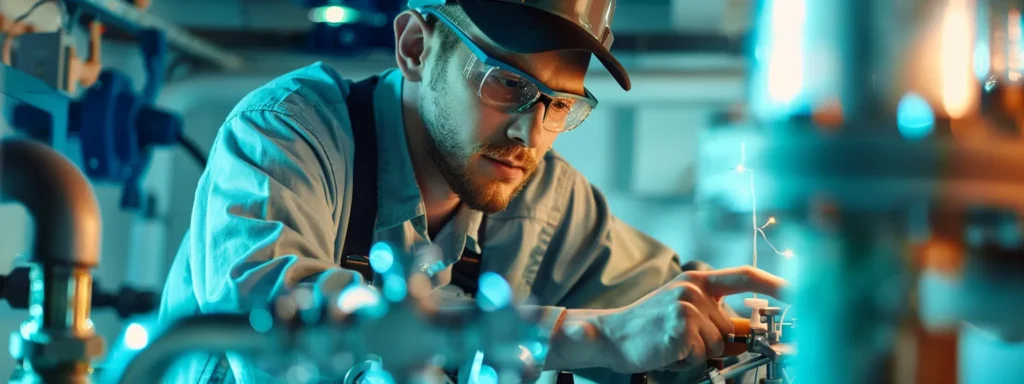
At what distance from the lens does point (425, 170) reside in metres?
1.59

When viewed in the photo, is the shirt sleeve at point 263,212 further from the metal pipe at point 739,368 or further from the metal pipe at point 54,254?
the metal pipe at point 739,368

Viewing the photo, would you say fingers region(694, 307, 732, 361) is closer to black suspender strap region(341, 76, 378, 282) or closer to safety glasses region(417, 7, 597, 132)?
safety glasses region(417, 7, 597, 132)

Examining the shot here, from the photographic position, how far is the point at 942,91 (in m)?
0.40

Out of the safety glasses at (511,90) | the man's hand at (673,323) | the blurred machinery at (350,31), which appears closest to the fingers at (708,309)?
the man's hand at (673,323)

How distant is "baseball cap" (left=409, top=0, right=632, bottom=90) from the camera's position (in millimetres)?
1248

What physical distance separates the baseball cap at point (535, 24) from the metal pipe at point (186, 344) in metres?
0.78

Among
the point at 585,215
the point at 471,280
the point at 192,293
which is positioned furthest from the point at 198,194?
the point at 585,215

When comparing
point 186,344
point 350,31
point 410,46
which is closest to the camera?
point 186,344

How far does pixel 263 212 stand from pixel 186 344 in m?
0.56

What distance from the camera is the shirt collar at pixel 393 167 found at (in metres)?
1.46

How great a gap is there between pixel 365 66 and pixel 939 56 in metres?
2.82

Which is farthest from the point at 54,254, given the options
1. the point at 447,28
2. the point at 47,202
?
the point at 447,28

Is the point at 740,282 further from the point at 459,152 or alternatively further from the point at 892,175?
the point at 892,175

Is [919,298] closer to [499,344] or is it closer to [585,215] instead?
[499,344]
